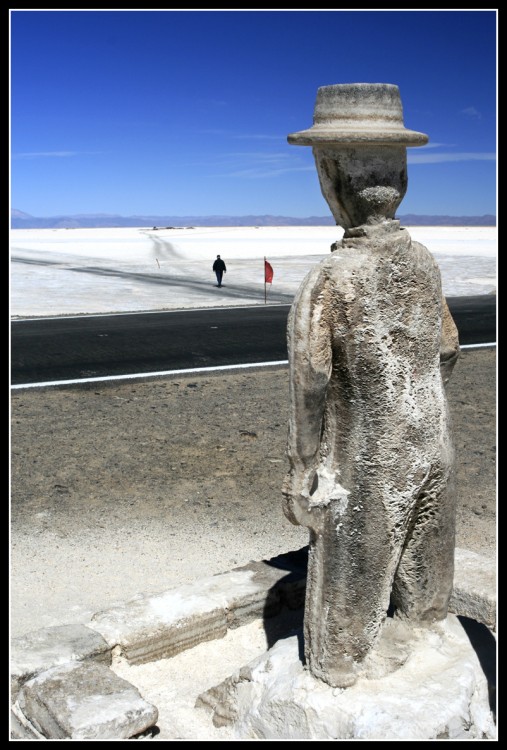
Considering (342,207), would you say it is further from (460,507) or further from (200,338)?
(200,338)

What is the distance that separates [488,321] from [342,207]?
58.0ft

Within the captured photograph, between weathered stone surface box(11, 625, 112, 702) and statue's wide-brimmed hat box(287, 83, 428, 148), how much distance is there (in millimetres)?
3206

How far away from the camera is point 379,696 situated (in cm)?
460

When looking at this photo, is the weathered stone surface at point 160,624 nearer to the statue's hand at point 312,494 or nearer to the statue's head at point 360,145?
the statue's hand at point 312,494

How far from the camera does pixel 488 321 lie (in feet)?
70.6

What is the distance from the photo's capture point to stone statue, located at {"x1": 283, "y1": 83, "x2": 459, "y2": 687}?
445cm

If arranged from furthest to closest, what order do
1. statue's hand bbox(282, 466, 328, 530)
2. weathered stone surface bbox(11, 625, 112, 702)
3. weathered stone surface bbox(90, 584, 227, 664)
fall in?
weathered stone surface bbox(90, 584, 227, 664)
weathered stone surface bbox(11, 625, 112, 702)
statue's hand bbox(282, 466, 328, 530)

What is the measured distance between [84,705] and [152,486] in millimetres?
4674

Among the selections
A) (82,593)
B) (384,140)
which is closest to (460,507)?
(82,593)

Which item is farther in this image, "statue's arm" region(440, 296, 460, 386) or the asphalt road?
the asphalt road

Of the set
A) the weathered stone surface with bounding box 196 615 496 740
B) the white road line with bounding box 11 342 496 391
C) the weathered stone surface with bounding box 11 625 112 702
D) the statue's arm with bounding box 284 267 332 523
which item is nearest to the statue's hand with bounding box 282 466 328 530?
the statue's arm with bounding box 284 267 332 523

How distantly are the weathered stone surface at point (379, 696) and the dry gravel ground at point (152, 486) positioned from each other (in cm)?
197

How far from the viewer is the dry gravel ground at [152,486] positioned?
288 inches

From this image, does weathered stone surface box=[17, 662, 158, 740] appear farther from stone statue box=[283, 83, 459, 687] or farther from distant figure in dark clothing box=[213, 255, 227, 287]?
distant figure in dark clothing box=[213, 255, 227, 287]
